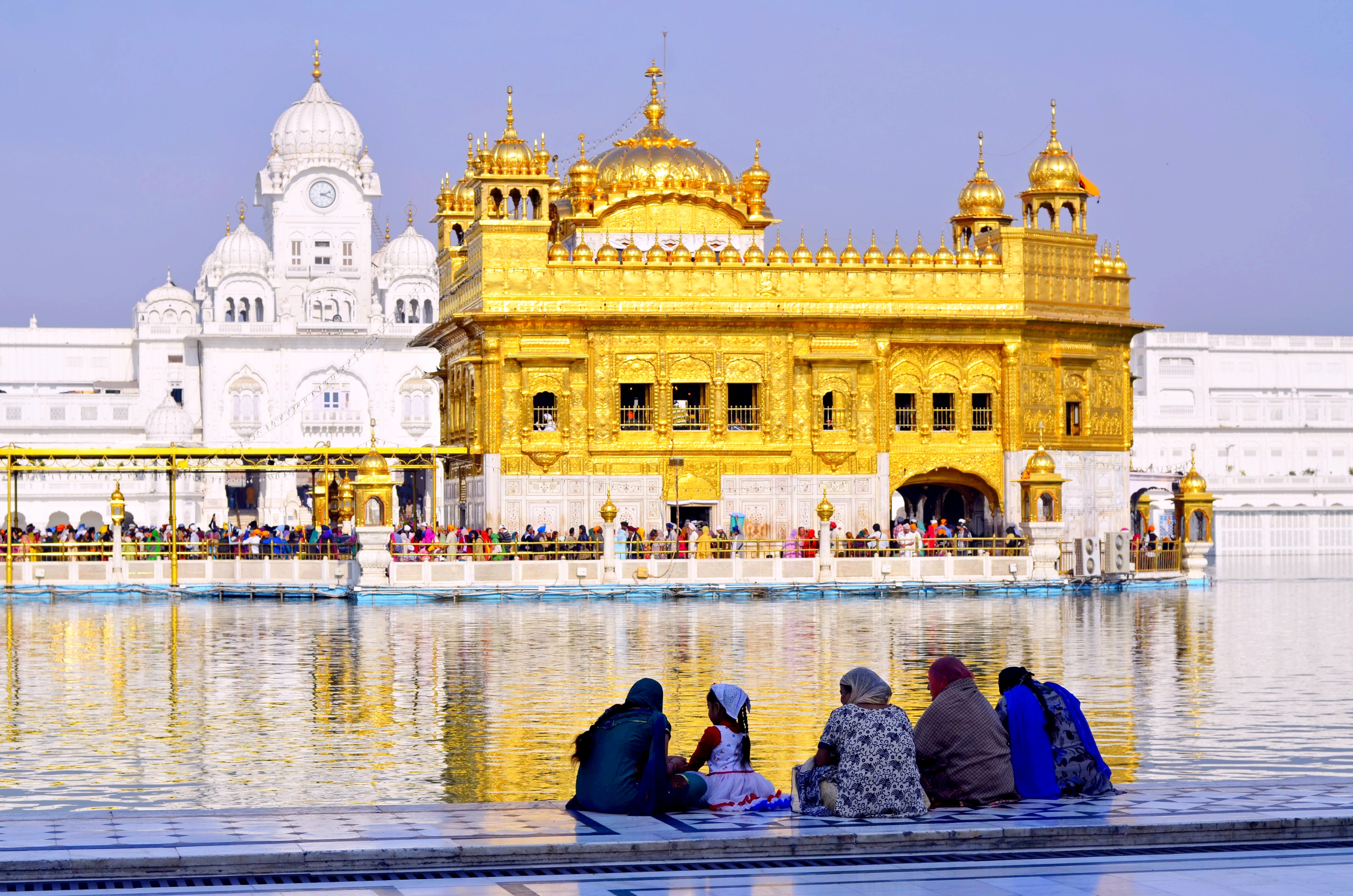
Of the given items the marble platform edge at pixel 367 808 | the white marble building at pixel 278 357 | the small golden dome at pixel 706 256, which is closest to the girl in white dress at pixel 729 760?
the marble platform edge at pixel 367 808

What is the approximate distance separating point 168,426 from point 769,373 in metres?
42.9

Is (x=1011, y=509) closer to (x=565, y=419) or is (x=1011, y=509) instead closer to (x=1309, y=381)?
(x=565, y=419)

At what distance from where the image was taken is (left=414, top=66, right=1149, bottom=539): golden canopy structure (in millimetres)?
37781

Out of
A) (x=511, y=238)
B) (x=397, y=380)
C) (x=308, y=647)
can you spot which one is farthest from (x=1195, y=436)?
(x=308, y=647)

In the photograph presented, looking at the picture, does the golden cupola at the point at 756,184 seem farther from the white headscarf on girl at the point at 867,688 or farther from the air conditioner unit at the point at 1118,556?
the white headscarf on girl at the point at 867,688

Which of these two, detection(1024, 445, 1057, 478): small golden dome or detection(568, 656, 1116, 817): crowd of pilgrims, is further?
detection(1024, 445, 1057, 478): small golden dome

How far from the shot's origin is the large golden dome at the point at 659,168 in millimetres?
42625

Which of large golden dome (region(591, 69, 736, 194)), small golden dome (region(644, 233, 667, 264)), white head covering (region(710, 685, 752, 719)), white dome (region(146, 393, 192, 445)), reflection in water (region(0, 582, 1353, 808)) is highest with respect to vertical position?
large golden dome (region(591, 69, 736, 194))

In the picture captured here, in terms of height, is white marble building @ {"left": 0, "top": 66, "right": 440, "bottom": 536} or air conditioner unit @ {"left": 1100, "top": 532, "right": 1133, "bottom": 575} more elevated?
white marble building @ {"left": 0, "top": 66, "right": 440, "bottom": 536}

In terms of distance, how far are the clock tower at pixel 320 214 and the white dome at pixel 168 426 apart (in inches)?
309

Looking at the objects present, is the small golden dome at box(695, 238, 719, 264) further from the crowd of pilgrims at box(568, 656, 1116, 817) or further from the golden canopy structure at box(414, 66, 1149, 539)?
the crowd of pilgrims at box(568, 656, 1116, 817)

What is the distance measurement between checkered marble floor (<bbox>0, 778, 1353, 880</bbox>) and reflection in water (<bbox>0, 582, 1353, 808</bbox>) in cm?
106

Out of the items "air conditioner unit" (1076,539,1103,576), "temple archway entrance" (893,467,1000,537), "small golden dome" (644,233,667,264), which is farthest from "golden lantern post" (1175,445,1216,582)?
"small golden dome" (644,233,667,264)

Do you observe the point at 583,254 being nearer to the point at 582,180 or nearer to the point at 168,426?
the point at 582,180
